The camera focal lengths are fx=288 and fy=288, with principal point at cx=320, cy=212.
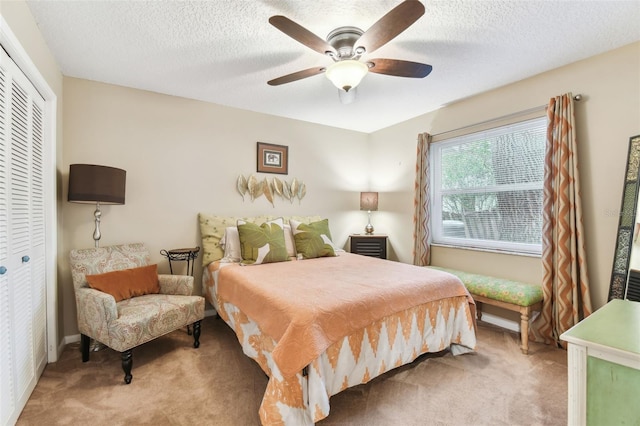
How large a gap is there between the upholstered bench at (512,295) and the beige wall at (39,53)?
365 cm

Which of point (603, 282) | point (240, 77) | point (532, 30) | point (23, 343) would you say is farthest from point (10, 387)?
point (603, 282)

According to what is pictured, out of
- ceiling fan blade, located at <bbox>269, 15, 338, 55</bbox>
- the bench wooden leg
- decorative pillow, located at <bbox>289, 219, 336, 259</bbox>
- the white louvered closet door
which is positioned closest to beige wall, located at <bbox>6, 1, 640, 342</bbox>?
the white louvered closet door

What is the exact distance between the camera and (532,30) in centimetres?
201

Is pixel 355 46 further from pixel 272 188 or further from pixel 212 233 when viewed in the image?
pixel 212 233

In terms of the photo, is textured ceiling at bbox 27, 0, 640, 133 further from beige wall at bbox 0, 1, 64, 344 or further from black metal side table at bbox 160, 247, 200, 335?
black metal side table at bbox 160, 247, 200, 335

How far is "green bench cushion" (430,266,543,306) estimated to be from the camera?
8.10 feet

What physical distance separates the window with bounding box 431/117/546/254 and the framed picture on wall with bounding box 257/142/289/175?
194 centimetres

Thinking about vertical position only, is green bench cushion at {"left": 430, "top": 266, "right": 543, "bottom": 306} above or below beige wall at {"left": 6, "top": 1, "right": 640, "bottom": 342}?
below

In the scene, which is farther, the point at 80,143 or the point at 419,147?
the point at 419,147

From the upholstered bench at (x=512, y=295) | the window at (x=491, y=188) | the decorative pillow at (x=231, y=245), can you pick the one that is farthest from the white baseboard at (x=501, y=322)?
the decorative pillow at (x=231, y=245)

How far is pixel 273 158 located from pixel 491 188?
2.59 meters

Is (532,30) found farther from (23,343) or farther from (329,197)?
(23,343)

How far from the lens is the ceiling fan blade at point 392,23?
139cm

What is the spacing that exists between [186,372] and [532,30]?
3491 mm
